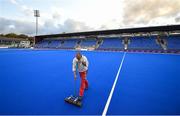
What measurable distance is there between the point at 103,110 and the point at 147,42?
1544 inches

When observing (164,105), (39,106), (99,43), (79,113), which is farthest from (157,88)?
(99,43)

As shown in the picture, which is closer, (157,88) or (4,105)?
(4,105)

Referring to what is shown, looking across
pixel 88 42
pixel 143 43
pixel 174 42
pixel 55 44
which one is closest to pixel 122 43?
pixel 143 43

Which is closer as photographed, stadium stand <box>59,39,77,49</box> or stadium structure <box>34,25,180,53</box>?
stadium structure <box>34,25,180,53</box>

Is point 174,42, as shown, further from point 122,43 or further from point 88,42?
point 88,42

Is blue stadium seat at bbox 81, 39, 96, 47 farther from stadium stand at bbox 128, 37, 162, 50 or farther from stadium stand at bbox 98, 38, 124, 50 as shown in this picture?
stadium stand at bbox 128, 37, 162, 50

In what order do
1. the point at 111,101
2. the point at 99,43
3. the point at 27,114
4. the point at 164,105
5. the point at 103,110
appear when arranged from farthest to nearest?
the point at 99,43
the point at 111,101
the point at 164,105
the point at 103,110
the point at 27,114

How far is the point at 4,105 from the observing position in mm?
4453

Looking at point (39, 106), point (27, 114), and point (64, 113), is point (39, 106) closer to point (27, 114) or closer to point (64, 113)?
point (27, 114)

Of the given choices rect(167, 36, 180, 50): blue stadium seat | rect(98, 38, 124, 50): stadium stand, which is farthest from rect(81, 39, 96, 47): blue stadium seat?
rect(167, 36, 180, 50): blue stadium seat

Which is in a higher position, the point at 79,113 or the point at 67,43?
the point at 67,43

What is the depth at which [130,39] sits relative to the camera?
147ft

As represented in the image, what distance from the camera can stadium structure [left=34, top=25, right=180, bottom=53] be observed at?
35650mm

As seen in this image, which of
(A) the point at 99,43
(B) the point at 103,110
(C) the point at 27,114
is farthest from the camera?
(A) the point at 99,43
